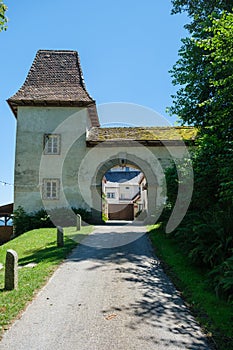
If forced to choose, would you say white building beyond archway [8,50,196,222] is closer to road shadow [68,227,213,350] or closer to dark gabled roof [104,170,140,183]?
road shadow [68,227,213,350]

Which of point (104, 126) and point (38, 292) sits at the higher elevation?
point (104, 126)

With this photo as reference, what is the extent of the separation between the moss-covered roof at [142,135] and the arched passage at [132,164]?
1222 mm

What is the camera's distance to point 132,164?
19.4 metres

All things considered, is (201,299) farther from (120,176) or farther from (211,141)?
(120,176)

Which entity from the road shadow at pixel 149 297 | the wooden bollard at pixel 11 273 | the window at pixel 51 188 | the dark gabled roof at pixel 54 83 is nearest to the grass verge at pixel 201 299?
the road shadow at pixel 149 297

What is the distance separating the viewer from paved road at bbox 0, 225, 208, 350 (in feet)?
12.3

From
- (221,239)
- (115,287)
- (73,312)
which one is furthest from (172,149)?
(73,312)

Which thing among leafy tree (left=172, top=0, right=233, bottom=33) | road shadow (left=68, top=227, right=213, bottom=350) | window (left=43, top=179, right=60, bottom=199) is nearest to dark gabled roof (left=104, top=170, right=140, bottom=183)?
window (left=43, top=179, right=60, bottom=199)

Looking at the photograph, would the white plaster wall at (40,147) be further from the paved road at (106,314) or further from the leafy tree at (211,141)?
the paved road at (106,314)

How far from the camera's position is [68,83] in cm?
2022

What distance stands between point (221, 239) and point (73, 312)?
13.1 feet

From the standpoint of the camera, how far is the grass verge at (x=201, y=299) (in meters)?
4.05

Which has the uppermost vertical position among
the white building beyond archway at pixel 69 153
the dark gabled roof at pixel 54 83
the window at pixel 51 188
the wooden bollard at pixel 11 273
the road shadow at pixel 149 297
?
the dark gabled roof at pixel 54 83

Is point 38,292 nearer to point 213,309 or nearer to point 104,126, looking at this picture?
point 213,309
